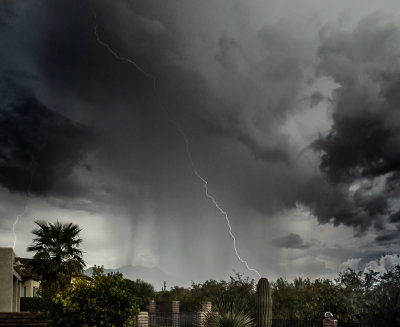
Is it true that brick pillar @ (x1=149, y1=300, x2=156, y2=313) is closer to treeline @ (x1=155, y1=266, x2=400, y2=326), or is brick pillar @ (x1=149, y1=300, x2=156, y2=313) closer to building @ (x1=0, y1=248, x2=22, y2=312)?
treeline @ (x1=155, y1=266, x2=400, y2=326)

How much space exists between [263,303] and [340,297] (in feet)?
19.0

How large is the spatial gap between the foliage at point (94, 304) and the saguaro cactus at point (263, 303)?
5099 millimetres

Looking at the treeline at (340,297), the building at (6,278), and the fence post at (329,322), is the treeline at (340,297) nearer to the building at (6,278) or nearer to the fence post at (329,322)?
the fence post at (329,322)

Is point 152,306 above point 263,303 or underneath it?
underneath

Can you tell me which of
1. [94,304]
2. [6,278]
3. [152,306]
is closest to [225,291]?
[152,306]

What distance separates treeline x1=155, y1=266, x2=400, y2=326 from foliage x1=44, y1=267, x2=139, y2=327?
417 inches

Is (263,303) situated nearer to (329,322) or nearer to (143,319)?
(329,322)

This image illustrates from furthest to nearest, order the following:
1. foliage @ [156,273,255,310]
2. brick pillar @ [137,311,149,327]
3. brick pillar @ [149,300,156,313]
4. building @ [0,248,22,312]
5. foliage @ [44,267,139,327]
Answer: brick pillar @ [149,300,156,313]
foliage @ [156,273,255,310]
building @ [0,248,22,312]
brick pillar @ [137,311,149,327]
foliage @ [44,267,139,327]

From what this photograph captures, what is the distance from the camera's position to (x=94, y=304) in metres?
16.3

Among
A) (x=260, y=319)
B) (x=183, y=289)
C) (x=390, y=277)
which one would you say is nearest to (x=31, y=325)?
(x=260, y=319)

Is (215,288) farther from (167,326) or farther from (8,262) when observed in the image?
(8,262)

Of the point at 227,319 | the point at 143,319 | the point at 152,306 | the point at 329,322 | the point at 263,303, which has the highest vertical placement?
the point at 263,303

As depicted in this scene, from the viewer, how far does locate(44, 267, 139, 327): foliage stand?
16328mm

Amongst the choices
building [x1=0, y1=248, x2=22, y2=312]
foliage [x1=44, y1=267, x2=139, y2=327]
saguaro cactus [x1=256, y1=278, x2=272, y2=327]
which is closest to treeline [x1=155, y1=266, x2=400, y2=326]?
saguaro cactus [x1=256, y1=278, x2=272, y2=327]
